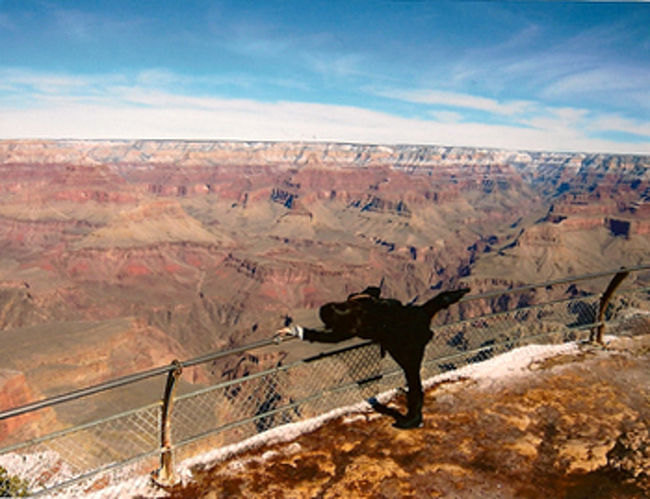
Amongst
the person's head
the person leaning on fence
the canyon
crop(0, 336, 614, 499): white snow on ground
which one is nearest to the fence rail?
crop(0, 336, 614, 499): white snow on ground

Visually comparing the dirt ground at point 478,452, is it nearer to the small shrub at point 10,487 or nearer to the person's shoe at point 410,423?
the person's shoe at point 410,423

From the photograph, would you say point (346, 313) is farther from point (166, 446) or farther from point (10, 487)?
point (10, 487)

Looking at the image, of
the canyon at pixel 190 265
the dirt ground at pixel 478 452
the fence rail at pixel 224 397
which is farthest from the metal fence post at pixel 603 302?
the canyon at pixel 190 265

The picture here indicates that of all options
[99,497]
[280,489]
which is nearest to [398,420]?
[280,489]

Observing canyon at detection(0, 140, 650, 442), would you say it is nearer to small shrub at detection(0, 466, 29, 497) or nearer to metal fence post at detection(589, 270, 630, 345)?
small shrub at detection(0, 466, 29, 497)

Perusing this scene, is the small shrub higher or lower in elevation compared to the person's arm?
lower

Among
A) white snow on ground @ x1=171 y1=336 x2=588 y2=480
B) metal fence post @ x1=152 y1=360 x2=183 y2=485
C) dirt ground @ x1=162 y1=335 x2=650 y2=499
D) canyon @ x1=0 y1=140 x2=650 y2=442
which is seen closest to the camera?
dirt ground @ x1=162 y1=335 x2=650 y2=499
